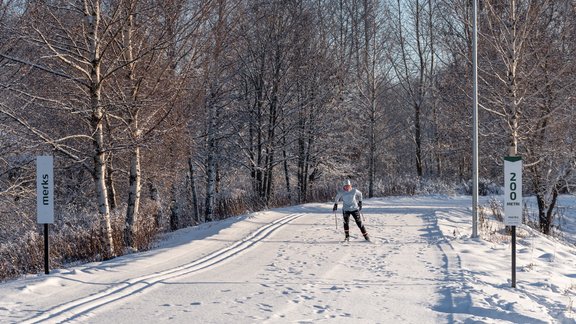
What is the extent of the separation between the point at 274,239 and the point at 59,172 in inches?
461

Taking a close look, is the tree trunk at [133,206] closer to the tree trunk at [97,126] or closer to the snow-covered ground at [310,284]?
the tree trunk at [97,126]

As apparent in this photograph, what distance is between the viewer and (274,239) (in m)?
13.8

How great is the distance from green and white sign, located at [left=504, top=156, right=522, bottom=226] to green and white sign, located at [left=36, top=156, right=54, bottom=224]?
754cm

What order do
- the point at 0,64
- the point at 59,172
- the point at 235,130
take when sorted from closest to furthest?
A: the point at 0,64, the point at 59,172, the point at 235,130

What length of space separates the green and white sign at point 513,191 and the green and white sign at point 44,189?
7.54 m

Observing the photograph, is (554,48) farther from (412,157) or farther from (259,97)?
(412,157)

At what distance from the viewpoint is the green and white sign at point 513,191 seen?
28.8 feet

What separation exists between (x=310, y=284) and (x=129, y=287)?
277 cm

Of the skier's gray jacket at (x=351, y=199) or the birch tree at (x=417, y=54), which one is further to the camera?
the birch tree at (x=417, y=54)

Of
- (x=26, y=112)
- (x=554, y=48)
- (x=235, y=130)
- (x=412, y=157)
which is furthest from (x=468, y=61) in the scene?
(x=412, y=157)

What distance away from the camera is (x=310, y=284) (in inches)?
340

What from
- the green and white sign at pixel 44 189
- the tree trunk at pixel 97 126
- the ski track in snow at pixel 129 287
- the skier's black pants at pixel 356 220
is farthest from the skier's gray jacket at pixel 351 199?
the green and white sign at pixel 44 189

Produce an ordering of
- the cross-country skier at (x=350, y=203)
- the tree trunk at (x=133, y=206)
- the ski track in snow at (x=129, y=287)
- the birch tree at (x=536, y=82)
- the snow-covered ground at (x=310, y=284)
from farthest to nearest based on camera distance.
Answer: the birch tree at (x=536, y=82) < the tree trunk at (x=133, y=206) < the cross-country skier at (x=350, y=203) < the snow-covered ground at (x=310, y=284) < the ski track in snow at (x=129, y=287)

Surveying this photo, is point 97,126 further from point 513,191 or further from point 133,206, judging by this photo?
point 513,191
